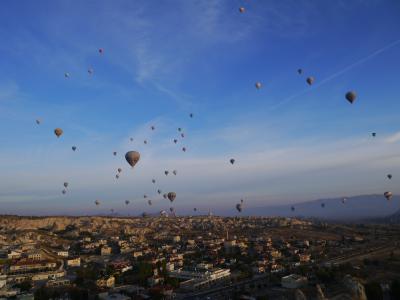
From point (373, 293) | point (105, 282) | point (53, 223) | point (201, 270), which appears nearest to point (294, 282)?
point (373, 293)

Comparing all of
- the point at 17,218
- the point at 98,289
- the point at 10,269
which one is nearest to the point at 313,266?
the point at 98,289

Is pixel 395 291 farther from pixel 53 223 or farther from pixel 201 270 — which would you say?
pixel 53 223

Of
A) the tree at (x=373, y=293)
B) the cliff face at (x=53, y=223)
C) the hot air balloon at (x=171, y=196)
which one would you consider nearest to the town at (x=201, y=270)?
the tree at (x=373, y=293)

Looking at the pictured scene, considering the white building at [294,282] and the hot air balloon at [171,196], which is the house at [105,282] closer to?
the hot air balloon at [171,196]

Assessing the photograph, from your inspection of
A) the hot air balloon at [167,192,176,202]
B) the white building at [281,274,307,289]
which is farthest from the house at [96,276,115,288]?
the white building at [281,274,307,289]

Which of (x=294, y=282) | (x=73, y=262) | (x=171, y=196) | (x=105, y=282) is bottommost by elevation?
(x=294, y=282)

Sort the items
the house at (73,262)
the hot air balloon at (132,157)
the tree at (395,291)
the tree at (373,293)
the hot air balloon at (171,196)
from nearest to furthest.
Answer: the tree at (373,293) < the tree at (395,291) < the hot air balloon at (132,157) < the hot air balloon at (171,196) < the house at (73,262)

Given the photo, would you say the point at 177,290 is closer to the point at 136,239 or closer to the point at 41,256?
the point at 41,256

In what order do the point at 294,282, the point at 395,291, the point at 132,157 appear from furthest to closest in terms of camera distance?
1. the point at 294,282
2. the point at 132,157
3. the point at 395,291
